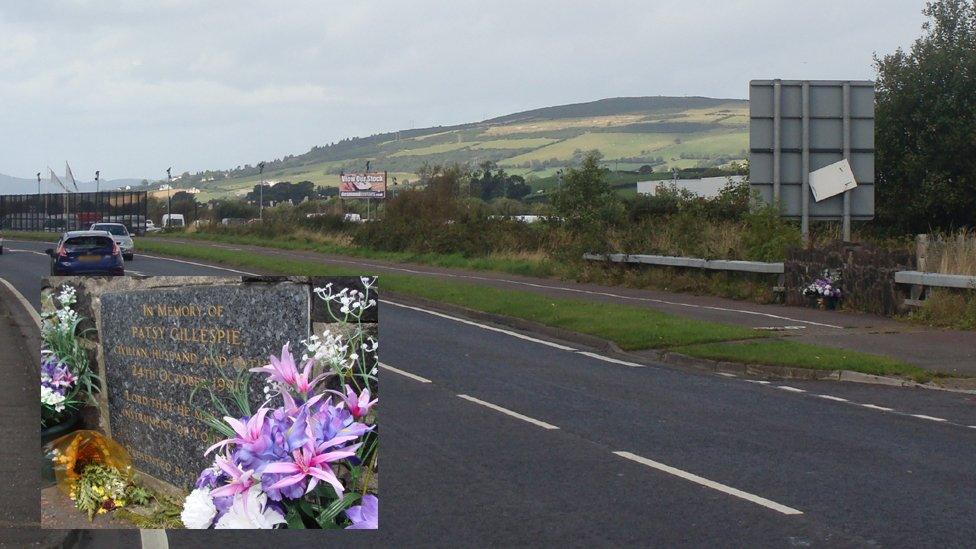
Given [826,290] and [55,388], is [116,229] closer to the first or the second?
[826,290]

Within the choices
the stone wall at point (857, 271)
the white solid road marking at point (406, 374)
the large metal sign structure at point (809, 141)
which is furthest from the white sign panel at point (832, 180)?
the white solid road marking at point (406, 374)

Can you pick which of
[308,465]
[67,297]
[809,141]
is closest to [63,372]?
[67,297]

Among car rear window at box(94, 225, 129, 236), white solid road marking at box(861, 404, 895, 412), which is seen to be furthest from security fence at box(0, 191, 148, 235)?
white solid road marking at box(861, 404, 895, 412)

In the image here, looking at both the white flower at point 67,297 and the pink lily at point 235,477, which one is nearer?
the pink lily at point 235,477

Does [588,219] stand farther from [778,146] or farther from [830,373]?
[830,373]

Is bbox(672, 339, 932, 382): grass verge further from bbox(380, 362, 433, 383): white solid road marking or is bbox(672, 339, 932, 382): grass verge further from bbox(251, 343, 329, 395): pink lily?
bbox(251, 343, 329, 395): pink lily

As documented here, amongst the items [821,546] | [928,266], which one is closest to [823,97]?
[928,266]

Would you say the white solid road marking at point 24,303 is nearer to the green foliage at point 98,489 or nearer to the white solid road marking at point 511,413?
the white solid road marking at point 511,413

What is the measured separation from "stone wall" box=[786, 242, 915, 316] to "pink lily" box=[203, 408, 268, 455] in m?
19.7

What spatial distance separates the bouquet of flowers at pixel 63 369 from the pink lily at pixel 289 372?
67cm

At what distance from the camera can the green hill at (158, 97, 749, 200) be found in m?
134

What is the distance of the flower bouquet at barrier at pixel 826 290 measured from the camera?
77.2 feet

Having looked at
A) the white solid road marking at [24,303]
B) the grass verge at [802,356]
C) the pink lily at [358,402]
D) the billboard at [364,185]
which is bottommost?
the white solid road marking at [24,303]

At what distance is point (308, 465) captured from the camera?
3.93 meters
